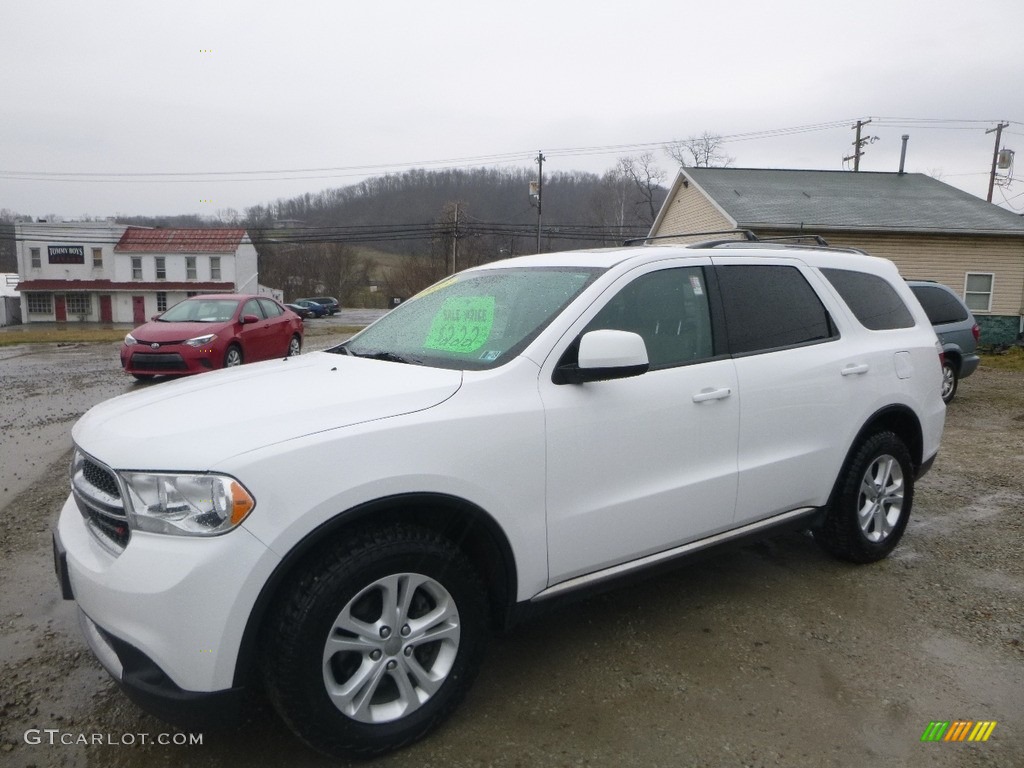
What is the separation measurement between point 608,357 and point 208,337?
9984 mm

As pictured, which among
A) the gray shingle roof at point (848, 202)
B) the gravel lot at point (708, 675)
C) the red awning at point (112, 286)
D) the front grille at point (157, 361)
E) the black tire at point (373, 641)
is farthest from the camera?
the red awning at point (112, 286)

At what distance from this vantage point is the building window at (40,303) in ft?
173

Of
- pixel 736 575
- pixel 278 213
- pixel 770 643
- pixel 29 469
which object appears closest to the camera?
pixel 770 643

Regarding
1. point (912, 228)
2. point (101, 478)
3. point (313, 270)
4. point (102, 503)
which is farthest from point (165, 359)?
point (313, 270)

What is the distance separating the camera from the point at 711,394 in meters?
3.23

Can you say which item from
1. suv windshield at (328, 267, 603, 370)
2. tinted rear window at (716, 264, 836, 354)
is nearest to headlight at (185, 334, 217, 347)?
suv windshield at (328, 267, 603, 370)

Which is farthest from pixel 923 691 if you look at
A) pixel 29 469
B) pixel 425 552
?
pixel 29 469

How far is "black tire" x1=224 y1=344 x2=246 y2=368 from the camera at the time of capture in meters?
11.8

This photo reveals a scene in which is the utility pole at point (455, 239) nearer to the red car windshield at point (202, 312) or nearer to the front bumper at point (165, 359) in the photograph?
the red car windshield at point (202, 312)

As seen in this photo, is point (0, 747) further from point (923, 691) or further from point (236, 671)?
point (923, 691)

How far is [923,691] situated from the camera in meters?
2.93

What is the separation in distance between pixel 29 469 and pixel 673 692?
6.01m

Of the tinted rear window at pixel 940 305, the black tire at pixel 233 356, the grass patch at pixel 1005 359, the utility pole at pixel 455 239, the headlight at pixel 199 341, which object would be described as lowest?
the grass patch at pixel 1005 359

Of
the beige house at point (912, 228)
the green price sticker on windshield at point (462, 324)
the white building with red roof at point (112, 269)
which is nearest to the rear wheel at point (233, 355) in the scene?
the green price sticker on windshield at point (462, 324)
